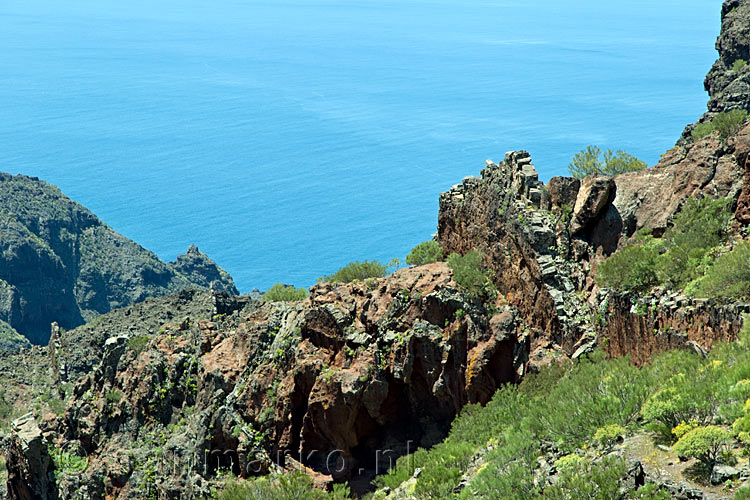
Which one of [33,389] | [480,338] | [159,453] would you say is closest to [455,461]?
[480,338]

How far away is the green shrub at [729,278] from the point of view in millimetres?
26312

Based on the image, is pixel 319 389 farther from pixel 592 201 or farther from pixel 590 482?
pixel 590 482

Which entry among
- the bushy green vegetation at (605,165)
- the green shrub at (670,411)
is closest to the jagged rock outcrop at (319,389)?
the green shrub at (670,411)

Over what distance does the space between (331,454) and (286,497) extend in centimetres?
441

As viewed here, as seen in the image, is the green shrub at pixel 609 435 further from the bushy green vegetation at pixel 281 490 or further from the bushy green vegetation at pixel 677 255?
the bushy green vegetation at pixel 281 490

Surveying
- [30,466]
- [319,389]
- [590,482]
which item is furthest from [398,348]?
[30,466]

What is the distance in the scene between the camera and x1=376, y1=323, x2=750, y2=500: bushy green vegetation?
21453mm

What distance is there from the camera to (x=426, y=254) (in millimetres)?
44406

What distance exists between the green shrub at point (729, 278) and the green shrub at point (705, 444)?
23.5 ft

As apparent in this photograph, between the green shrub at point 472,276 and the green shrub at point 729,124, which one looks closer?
the green shrub at point 472,276

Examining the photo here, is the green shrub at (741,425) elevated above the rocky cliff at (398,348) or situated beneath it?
situated beneath

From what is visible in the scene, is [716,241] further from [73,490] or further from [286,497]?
[73,490]

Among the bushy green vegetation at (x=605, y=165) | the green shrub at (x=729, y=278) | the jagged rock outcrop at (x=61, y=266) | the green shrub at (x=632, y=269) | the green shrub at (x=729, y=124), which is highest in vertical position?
the jagged rock outcrop at (x=61, y=266)

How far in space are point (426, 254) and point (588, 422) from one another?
20599 millimetres
